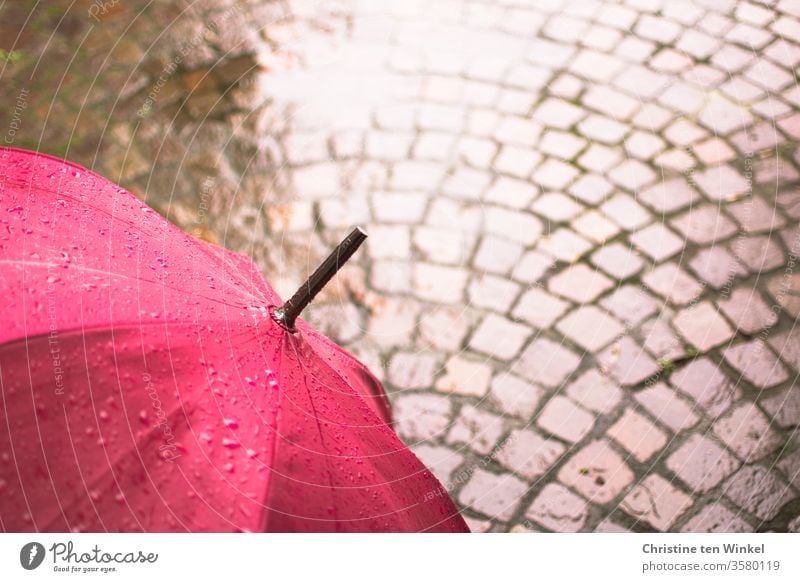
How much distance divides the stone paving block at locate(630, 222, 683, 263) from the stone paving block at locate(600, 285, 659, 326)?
21 cm

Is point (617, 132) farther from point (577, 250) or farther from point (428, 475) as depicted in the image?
point (428, 475)

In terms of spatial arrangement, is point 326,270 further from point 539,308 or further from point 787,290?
point 787,290

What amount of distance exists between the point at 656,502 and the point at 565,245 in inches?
50.3

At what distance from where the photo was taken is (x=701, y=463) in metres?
2.72

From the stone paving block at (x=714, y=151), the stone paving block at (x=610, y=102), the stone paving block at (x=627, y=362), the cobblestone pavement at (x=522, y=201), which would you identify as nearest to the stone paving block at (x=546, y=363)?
the cobblestone pavement at (x=522, y=201)

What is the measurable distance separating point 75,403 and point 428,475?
3.01ft

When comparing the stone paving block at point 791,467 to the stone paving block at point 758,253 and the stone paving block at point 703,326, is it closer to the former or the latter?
the stone paving block at point 703,326

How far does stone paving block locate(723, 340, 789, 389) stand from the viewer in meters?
2.87

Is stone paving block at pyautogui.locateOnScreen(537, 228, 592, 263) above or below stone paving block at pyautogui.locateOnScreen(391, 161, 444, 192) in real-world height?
above

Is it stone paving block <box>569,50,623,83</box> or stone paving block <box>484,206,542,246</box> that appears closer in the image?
stone paving block <box>484,206,542,246</box>

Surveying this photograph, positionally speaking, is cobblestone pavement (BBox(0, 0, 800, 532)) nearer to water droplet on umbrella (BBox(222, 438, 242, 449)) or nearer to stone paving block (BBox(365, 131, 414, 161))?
stone paving block (BBox(365, 131, 414, 161))

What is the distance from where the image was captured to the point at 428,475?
1.82 meters

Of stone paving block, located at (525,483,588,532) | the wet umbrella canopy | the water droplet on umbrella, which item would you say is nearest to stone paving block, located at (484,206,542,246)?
stone paving block, located at (525,483,588,532)

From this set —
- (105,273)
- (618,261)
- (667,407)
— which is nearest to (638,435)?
(667,407)
